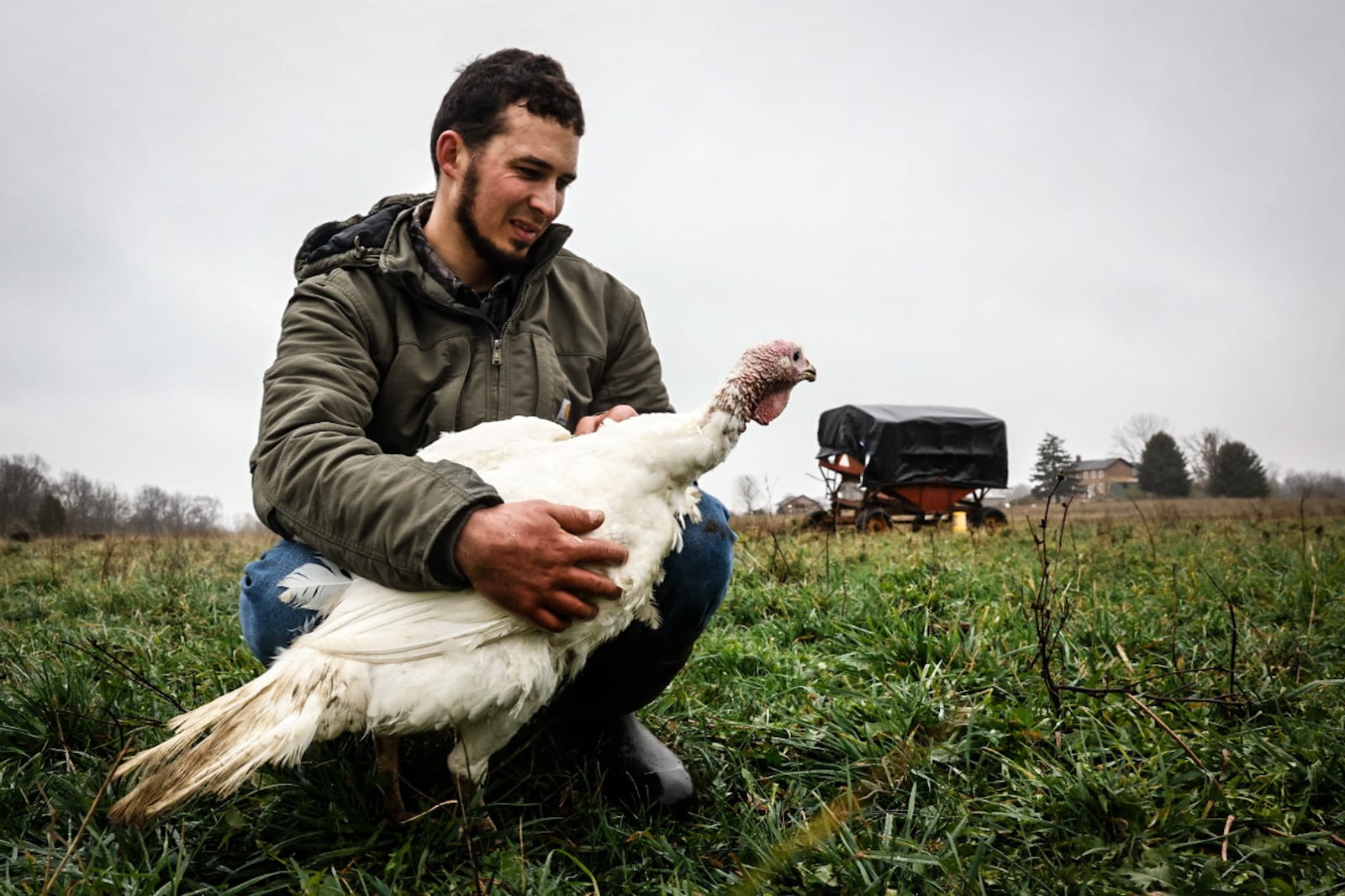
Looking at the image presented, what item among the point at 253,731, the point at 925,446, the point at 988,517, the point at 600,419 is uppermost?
the point at 925,446

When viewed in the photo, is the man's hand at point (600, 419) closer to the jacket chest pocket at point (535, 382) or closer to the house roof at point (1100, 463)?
the jacket chest pocket at point (535, 382)

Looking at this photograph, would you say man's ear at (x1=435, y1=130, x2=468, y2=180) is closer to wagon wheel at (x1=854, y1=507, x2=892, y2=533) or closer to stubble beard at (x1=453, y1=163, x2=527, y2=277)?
stubble beard at (x1=453, y1=163, x2=527, y2=277)

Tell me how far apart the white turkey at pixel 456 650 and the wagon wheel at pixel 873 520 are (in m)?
10.1

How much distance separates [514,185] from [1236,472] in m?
35.2

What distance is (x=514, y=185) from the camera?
2.35m

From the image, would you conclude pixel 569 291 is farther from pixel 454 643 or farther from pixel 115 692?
pixel 115 692

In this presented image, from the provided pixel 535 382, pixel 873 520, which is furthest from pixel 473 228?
pixel 873 520

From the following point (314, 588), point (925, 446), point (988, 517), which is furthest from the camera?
point (988, 517)

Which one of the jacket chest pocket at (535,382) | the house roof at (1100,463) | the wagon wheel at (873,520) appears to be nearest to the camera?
the jacket chest pocket at (535,382)

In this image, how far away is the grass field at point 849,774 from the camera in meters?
1.72

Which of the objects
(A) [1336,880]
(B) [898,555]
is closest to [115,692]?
(A) [1336,880]

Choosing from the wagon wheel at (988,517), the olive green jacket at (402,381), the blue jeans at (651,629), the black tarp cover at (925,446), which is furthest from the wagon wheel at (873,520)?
the blue jeans at (651,629)

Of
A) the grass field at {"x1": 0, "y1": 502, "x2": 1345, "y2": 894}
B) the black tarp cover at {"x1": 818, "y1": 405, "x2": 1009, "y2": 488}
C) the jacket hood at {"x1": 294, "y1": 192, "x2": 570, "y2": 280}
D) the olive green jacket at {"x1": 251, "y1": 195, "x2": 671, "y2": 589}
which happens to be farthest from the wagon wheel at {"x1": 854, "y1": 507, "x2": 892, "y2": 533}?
the jacket hood at {"x1": 294, "y1": 192, "x2": 570, "y2": 280}

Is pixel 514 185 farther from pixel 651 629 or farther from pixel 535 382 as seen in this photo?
pixel 651 629
